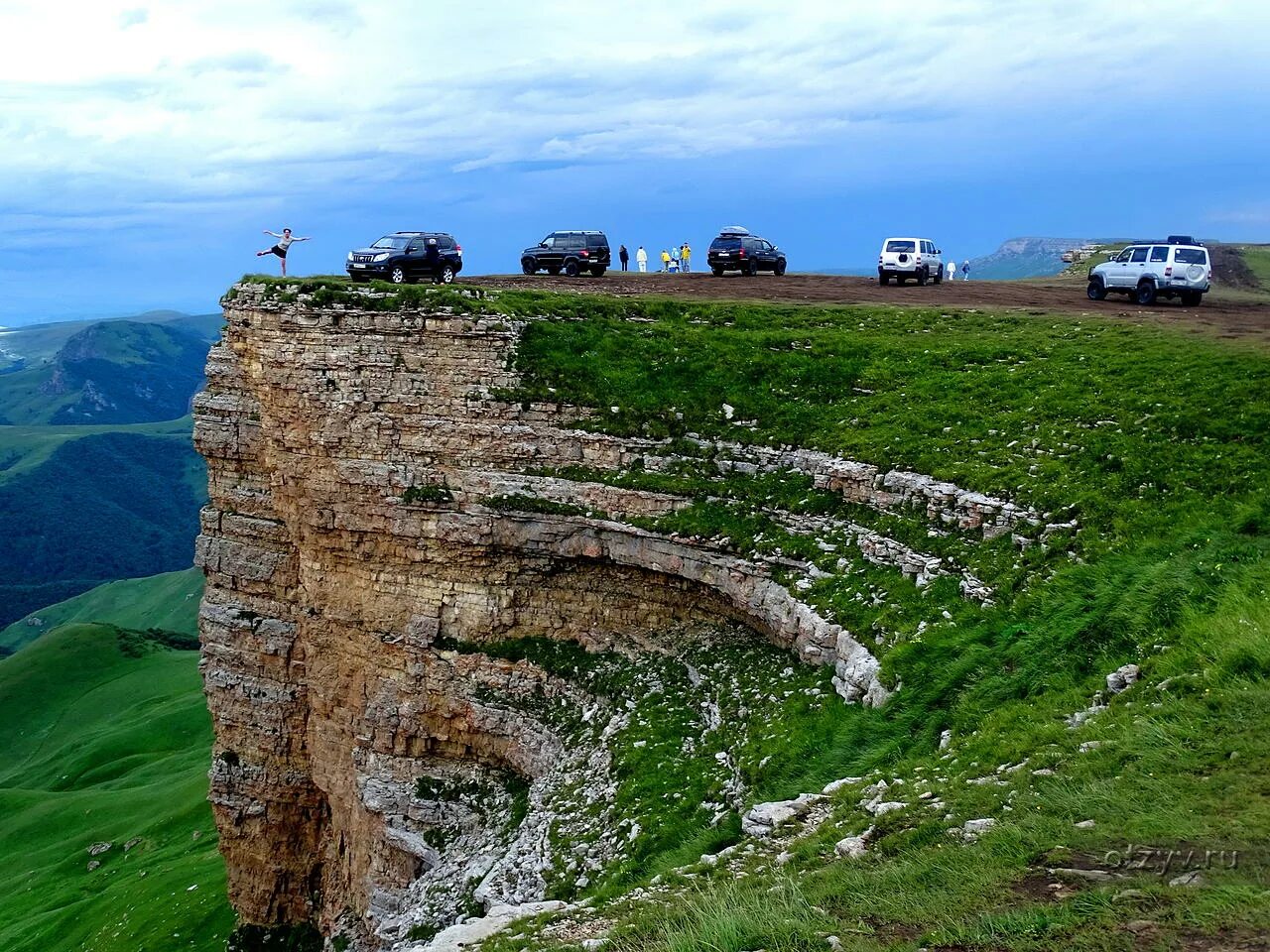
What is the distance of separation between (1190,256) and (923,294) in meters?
11.2

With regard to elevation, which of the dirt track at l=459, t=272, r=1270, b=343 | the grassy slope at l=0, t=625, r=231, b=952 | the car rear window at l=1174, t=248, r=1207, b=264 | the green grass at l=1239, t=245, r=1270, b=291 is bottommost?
the grassy slope at l=0, t=625, r=231, b=952

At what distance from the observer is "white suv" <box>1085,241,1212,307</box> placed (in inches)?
1527

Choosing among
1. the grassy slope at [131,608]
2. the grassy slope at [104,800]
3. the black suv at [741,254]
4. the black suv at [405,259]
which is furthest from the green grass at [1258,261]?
the grassy slope at [131,608]

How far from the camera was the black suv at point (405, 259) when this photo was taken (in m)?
41.0

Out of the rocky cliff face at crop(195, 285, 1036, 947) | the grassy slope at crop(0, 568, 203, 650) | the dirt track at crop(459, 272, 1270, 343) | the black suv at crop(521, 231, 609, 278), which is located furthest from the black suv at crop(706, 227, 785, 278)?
the grassy slope at crop(0, 568, 203, 650)

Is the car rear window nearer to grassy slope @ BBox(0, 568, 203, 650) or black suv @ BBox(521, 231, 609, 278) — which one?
black suv @ BBox(521, 231, 609, 278)

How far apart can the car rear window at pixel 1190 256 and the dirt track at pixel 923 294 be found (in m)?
1.71

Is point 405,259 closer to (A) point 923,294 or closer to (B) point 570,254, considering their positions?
(B) point 570,254

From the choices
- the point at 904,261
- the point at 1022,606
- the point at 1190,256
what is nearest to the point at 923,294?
the point at 904,261

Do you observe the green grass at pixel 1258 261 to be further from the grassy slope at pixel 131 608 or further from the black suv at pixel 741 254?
the grassy slope at pixel 131 608

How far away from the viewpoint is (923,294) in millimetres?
46594

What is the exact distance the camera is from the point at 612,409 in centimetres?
2972

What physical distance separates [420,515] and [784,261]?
3275 cm

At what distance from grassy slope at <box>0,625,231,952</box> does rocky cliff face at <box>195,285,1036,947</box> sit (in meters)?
10.7
